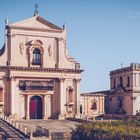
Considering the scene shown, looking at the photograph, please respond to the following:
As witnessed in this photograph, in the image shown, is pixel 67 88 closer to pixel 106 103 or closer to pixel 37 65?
pixel 37 65

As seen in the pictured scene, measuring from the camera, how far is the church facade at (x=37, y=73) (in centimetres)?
4566

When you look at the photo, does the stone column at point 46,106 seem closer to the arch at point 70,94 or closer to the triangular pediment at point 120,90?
the arch at point 70,94

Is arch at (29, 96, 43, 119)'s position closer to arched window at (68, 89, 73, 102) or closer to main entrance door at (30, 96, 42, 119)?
main entrance door at (30, 96, 42, 119)

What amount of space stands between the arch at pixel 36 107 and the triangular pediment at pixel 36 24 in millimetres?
9726

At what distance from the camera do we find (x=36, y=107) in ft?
157

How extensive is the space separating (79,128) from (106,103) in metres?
32.9

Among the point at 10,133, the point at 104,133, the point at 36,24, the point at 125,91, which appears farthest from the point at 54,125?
the point at 125,91

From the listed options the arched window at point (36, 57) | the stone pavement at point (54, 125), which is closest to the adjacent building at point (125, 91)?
the stone pavement at point (54, 125)

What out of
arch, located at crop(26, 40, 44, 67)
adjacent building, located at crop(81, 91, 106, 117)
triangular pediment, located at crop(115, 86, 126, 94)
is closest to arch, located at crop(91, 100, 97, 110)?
adjacent building, located at crop(81, 91, 106, 117)

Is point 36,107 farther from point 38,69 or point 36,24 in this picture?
point 36,24

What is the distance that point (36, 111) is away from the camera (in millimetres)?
47938

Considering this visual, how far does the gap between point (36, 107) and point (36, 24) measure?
446 inches

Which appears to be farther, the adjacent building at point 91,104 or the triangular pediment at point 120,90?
the triangular pediment at point 120,90

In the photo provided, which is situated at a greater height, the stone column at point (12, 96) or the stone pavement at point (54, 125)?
the stone column at point (12, 96)
